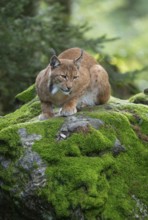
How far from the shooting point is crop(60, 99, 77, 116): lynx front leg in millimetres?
7137

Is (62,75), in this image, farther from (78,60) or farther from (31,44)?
(31,44)

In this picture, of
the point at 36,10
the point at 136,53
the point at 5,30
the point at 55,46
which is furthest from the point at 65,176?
the point at 136,53

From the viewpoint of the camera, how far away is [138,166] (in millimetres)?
6688

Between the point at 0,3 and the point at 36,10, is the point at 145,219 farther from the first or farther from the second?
the point at 36,10

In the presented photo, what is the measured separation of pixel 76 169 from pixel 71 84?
144 centimetres

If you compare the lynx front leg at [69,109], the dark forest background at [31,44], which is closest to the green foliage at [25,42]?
the dark forest background at [31,44]

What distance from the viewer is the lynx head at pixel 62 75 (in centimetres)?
713

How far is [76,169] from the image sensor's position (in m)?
6.18

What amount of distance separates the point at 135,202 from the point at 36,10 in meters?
8.65

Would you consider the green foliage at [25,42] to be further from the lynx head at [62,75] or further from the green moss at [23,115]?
the lynx head at [62,75]

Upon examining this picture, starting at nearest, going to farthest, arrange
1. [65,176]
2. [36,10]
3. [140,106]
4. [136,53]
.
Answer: [65,176] < [140,106] < [36,10] < [136,53]

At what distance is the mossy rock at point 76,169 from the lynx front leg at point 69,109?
17 cm

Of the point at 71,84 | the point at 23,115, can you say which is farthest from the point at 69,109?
the point at 23,115

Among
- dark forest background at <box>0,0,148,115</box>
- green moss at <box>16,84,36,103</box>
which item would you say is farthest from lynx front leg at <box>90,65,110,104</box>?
dark forest background at <box>0,0,148,115</box>
